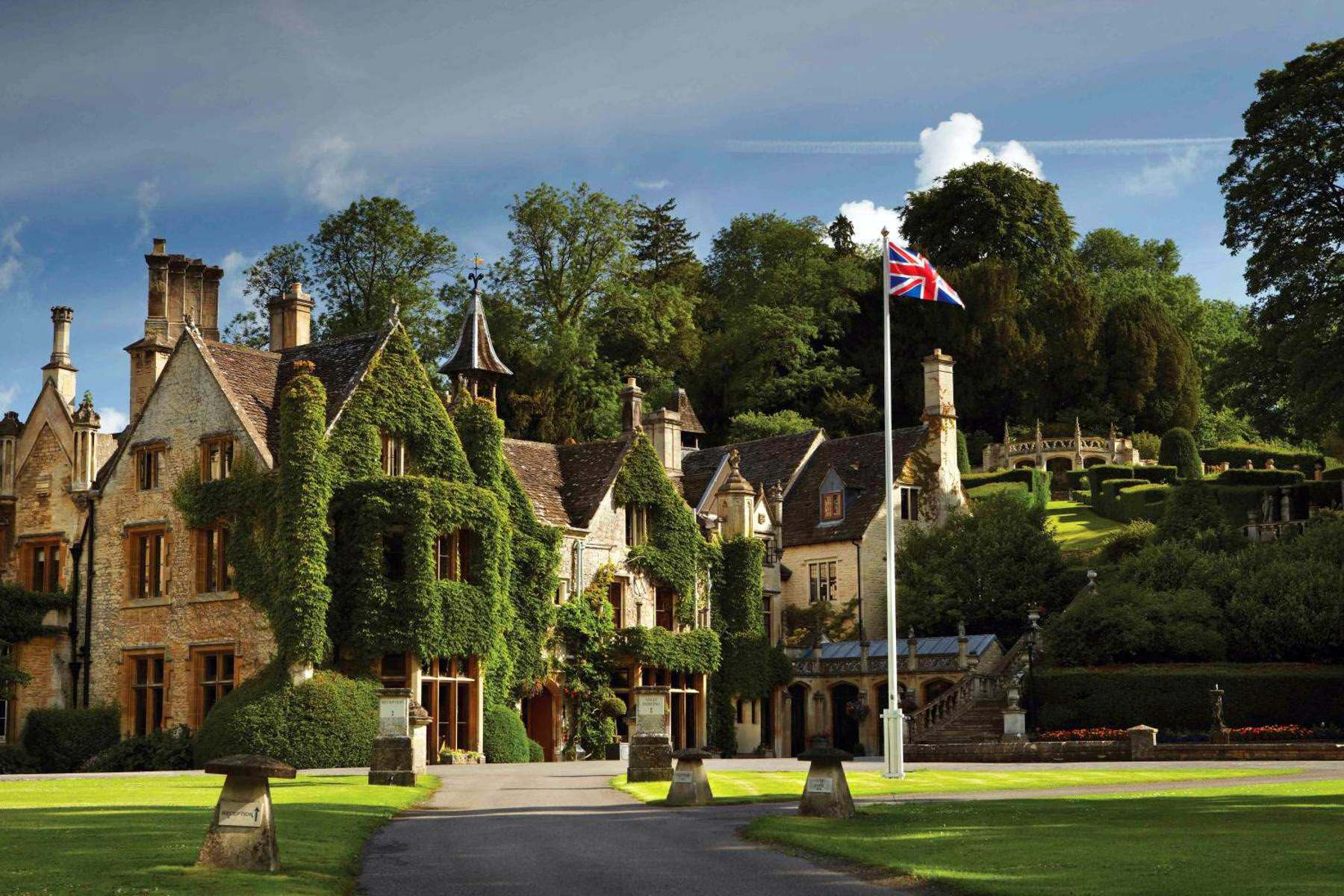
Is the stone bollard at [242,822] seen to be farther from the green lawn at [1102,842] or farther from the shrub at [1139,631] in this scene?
the shrub at [1139,631]

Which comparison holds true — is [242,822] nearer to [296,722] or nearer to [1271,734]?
[296,722]

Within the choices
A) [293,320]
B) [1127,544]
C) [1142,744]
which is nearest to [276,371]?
[293,320]

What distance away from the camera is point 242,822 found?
1531 centimetres

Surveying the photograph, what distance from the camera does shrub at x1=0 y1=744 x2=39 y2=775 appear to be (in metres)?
43.6

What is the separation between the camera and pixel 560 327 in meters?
81.3

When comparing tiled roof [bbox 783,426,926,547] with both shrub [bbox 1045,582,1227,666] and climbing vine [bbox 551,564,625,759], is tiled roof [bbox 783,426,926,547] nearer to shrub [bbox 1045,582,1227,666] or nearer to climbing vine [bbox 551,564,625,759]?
shrub [bbox 1045,582,1227,666]

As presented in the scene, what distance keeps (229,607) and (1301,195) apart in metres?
37.8

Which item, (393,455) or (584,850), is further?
(393,455)

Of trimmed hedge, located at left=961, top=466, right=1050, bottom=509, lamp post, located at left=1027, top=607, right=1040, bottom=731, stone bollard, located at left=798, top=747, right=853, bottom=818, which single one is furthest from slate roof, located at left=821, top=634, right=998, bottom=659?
stone bollard, located at left=798, top=747, right=853, bottom=818

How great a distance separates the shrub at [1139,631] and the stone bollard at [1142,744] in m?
8.51

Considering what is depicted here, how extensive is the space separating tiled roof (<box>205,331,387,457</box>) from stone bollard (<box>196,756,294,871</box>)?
2816cm

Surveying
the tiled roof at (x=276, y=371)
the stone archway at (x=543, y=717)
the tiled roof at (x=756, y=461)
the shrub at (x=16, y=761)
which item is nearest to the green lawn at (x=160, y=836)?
the shrub at (x=16, y=761)

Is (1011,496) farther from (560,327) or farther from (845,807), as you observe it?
(845,807)

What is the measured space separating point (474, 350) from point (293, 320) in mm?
11811
